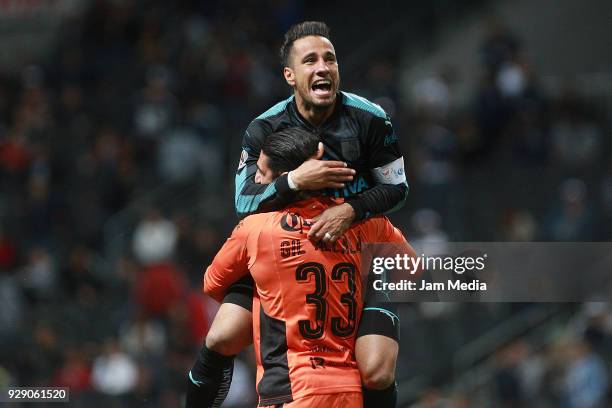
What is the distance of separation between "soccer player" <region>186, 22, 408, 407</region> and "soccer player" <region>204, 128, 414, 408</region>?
0.12 meters

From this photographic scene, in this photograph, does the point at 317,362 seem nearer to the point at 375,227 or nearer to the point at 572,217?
the point at 375,227

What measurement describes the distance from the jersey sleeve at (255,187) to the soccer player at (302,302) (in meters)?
0.05

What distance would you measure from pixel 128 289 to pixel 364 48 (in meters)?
3.83

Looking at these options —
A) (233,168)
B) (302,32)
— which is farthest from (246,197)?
(233,168)

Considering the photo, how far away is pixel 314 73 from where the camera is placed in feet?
18.4

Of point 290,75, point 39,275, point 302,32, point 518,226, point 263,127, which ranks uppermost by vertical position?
point 39,275

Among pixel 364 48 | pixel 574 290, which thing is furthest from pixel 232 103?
pixel 574 290

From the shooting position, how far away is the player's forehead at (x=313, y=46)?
5652 millimetres

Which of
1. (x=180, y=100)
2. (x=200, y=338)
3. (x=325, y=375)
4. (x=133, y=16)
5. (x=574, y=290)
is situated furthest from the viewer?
(x=133, y=16)

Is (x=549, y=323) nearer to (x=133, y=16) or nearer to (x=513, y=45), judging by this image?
(x=513, y=45)

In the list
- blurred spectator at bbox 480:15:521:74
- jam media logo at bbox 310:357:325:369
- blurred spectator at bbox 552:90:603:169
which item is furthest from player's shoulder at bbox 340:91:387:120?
blurred spectator at bbox 480:15:521:74

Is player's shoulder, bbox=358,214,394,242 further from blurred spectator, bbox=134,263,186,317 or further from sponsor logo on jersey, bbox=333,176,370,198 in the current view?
blurred spectator, bbox=134,263,186,317

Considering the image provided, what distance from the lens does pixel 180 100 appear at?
13164 millimetres

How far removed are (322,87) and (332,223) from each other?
0.66 metres
